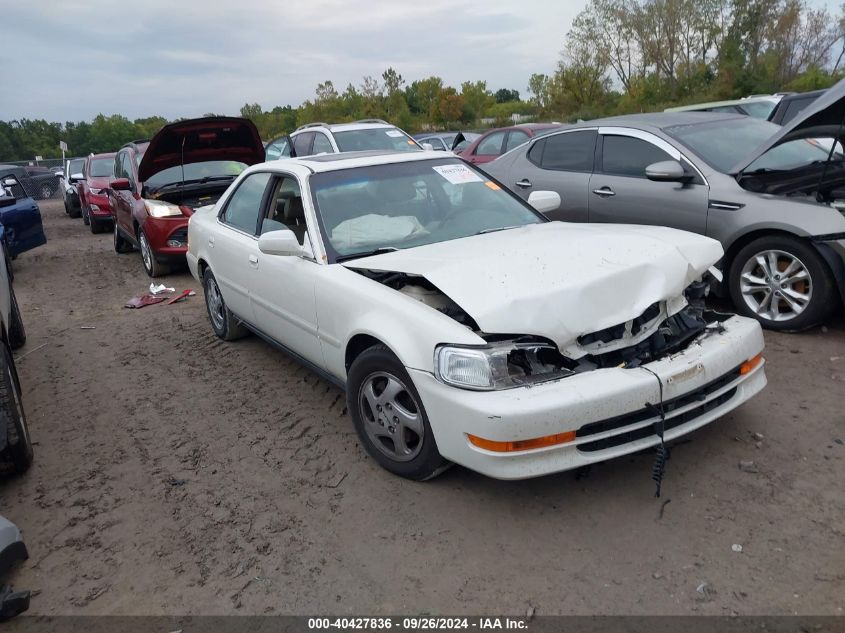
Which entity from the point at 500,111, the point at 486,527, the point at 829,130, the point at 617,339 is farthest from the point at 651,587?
the point at 500,111

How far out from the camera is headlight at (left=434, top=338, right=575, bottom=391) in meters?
2.90

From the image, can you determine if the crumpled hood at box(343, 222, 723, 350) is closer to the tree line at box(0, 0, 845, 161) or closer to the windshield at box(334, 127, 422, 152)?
the windshield at box(334, 127, 422, 152)

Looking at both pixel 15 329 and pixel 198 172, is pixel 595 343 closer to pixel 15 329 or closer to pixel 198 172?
pixel 15 329

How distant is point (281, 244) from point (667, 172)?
10.6 feet

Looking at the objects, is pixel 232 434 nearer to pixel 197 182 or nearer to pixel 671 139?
pixel 671 139

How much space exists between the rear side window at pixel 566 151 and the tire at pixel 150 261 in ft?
16.4

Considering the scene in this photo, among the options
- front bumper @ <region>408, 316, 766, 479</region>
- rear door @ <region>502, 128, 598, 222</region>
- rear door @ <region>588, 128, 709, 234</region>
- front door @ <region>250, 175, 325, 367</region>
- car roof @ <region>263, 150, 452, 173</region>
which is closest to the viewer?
front bumper @ <region>408, 316, 766, 479</region>

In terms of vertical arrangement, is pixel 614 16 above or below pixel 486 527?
above

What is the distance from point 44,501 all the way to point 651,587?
3049mm

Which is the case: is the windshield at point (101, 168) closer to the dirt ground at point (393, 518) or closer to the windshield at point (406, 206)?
the dirt ground at point (393, 518)

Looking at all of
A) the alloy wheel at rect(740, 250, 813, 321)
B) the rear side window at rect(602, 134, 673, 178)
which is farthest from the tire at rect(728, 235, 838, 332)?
the rear side window at rect(602, 134, 673, 178)

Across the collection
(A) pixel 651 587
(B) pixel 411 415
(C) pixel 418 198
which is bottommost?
(A) pixel 651 587

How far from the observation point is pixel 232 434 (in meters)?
4.17

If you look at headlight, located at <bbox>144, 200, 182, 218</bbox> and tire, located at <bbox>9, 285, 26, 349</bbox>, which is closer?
tire, located at <bbox>9, 285, 26, 349</bbox>
